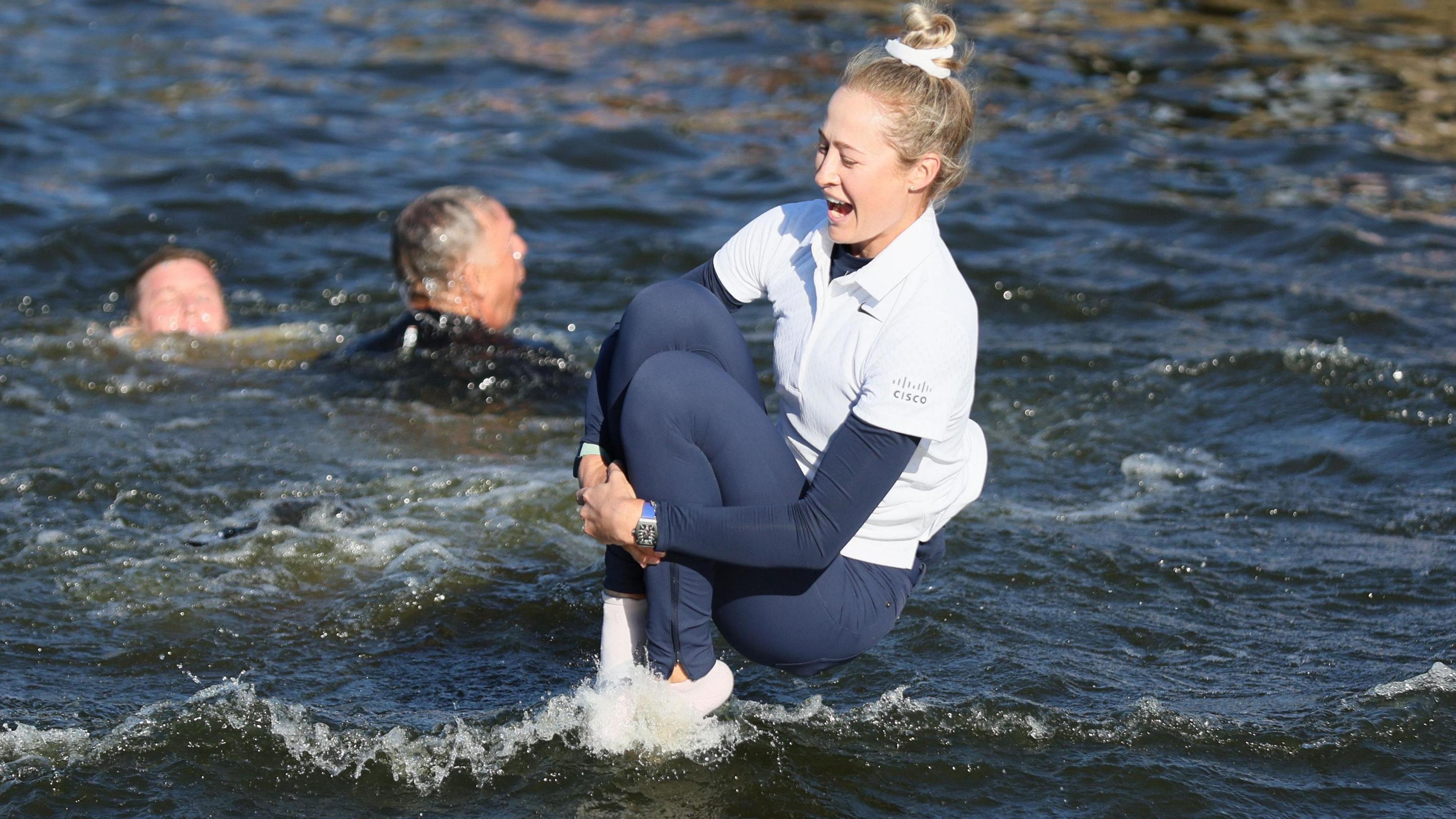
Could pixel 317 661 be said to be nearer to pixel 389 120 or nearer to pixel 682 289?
pixel 682 289

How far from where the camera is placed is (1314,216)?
9.48 m

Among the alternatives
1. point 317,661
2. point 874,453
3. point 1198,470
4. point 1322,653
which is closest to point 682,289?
point 874,453

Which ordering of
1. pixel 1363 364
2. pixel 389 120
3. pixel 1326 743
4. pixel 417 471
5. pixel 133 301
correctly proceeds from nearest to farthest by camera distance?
pixel 1326 743 < pixel 417 471 < pixel 1363 364 < pixel 133 301 < pixel 389 120

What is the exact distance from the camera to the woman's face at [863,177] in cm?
351

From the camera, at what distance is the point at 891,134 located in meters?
3.50

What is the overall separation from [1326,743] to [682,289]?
2178mm

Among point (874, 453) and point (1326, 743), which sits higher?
point (874, 453)

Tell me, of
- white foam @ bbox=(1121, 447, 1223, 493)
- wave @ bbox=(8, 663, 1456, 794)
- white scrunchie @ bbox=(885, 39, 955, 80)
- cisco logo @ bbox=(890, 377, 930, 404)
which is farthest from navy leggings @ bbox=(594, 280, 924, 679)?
white foam @ bbox=(1121, 447, 1223, 493)

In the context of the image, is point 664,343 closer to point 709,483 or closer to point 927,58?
point 709,483

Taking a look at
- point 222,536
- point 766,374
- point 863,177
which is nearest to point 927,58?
point 863,177

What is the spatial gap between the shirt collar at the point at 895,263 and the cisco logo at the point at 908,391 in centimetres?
27

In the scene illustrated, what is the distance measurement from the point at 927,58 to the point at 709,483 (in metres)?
1.14

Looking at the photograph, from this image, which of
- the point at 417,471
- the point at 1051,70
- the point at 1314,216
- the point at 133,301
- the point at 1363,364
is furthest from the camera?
the point at 1051,70

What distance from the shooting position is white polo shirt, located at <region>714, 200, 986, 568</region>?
336 centimetres
